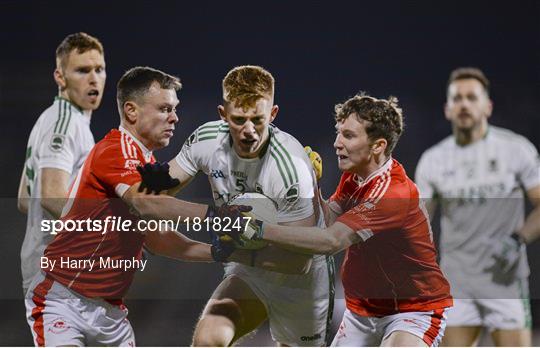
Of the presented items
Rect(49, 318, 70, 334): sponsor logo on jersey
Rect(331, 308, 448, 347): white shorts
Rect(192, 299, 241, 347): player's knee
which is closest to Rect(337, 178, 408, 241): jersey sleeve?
Rect(331, 308, 448, 347): white shorts

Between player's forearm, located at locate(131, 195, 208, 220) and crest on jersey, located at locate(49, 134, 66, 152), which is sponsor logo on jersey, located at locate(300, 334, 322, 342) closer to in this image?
player's forearm, located at locate(131, 195, 208, 220)

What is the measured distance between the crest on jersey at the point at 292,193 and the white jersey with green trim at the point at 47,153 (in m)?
0.97

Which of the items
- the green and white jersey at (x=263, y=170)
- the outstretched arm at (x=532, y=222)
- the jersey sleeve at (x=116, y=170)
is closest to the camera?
the jersey sleeve at (x=116, y=170)

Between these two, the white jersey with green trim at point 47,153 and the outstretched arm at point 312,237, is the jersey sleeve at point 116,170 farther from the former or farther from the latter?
the outstretched arm at point 312,237

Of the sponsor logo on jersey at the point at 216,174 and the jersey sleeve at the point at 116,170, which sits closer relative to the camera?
the jersey sleeve at the point at 116,170

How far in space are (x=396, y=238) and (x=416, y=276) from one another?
21 centimetres

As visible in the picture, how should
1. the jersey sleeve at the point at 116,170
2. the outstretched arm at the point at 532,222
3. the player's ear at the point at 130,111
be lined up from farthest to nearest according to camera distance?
1. the outstretched arm at the point at 532,222
2. the player's ear at the point at 130,111
3. the jersey sleeve at the point at 116,170

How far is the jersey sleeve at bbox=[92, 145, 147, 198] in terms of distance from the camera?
3324mm

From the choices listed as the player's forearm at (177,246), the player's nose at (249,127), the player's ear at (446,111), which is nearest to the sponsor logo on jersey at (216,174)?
the player's nose at (249,127)

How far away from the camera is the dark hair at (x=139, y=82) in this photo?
3.59m

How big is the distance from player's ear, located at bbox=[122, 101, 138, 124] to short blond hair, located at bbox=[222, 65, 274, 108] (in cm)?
42

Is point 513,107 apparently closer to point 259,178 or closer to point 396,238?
point 396,238

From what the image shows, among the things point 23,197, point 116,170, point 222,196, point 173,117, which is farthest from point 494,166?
point 23,197

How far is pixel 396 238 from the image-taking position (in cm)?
344
